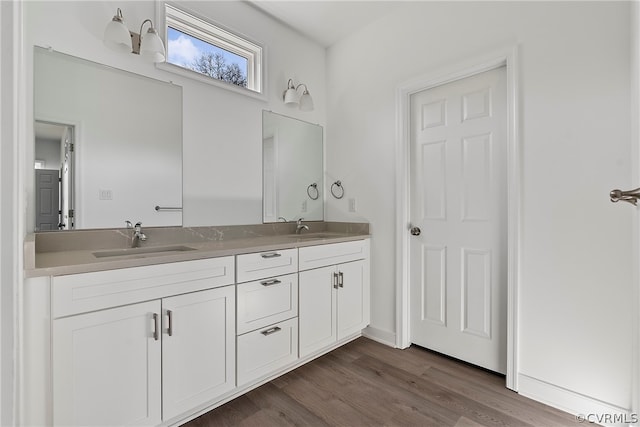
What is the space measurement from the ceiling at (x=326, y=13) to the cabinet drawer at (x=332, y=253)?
1.86 m

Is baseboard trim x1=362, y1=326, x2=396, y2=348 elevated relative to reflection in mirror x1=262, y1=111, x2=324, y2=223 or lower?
lower

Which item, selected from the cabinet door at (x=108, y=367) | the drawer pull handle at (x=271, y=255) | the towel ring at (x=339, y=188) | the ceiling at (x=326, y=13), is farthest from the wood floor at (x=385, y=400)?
the ceiling at (x=326, y=13)

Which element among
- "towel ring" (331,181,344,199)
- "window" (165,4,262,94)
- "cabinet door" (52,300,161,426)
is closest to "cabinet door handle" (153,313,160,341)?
"cabinet door" (52,300,161,426)

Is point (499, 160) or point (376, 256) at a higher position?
point (499, 160)

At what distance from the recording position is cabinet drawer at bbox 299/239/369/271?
6.81 feet

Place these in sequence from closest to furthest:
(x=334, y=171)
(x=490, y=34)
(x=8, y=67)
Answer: (x=8, y=67) < (x=490, y=34) < (x=334, y=171)

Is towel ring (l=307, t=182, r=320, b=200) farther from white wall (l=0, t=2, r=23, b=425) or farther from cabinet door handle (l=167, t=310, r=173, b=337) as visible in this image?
white wall (l=0, t=2, r=23, b=425)

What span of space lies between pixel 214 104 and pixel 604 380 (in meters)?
2.81

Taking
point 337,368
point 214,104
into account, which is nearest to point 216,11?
point 214,104

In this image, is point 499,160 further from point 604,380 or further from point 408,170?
point 604,380

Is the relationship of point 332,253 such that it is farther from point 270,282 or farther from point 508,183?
point 508,183

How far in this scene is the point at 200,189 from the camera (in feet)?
6.91

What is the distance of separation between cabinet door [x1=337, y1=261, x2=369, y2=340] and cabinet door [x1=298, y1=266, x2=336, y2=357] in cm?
8

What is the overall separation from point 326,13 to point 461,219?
1.95 meters
